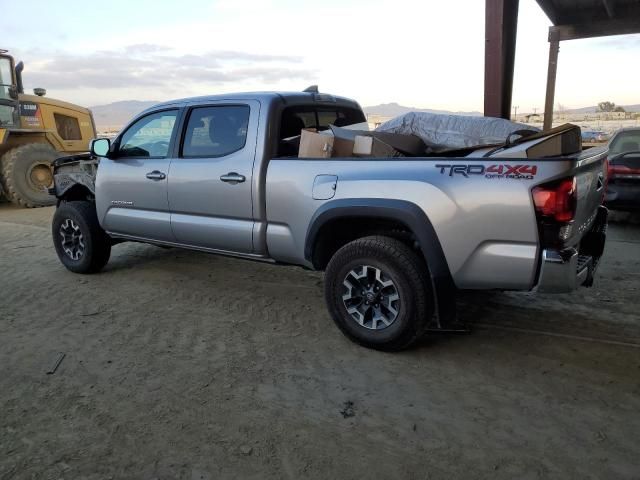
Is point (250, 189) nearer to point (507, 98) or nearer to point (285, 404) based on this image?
point (285, 404)

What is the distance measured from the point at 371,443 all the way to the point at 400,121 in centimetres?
250

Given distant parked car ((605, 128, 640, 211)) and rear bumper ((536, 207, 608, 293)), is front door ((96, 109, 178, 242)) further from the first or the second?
distant parked car ((605, 128, 640, 211))

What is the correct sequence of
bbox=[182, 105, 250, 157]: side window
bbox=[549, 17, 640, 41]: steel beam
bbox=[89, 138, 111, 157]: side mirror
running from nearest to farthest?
bbox=[182, 105, 250, 157]: side window, bbox=[89, 138, 111, 157]: side mirror, bbox=[549, 17, 640, 41]: steel beam

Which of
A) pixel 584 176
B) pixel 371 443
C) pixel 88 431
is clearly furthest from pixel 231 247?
pixel 584 176

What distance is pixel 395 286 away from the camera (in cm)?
351

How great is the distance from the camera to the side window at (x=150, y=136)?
4.93 metres

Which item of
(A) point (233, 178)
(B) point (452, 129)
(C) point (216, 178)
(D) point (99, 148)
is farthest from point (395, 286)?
(D) point (99, 148)

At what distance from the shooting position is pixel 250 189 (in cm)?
414

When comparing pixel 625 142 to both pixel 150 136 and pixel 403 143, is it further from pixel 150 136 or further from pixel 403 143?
pixel 150 136

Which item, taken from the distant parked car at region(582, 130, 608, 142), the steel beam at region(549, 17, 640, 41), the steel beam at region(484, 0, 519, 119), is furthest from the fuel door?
the distant parked car at region(582, 130, 608, 142)

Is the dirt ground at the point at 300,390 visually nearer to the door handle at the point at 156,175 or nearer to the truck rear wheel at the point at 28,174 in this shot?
the door handle at the point at 156,175

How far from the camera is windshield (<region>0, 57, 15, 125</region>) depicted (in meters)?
11.1

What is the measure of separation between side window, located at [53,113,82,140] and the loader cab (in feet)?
4.08

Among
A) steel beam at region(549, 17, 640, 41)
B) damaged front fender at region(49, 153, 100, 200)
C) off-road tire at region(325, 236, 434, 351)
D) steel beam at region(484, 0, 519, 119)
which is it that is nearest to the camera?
off-road tire at region(325, 236, 434, 351)
